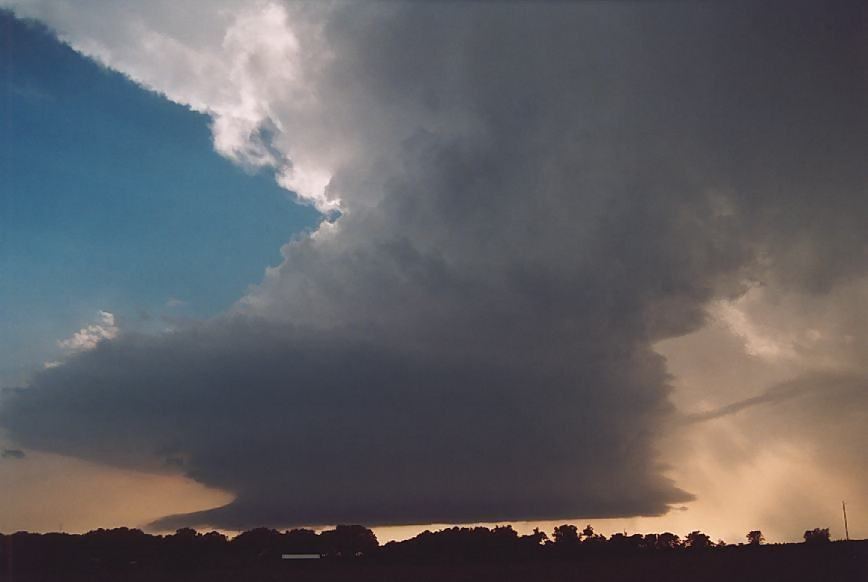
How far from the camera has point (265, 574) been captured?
3772 inches

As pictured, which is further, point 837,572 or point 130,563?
point 130,563

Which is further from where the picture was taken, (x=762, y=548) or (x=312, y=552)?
(x=312, y=552)

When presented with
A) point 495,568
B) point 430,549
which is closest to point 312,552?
point 430,549

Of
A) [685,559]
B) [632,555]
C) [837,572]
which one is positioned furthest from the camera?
[632,555]

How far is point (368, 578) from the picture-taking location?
3681 inches

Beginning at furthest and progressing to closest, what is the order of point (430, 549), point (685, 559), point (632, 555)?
point (430, 549) → point (632, 555) → point (685, 559)

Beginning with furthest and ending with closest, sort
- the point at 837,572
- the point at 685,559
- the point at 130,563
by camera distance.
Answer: the point at 130,563 < the point at 685,559 < the point at 837,572

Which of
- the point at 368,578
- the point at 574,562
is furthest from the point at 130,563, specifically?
the point at 574,562

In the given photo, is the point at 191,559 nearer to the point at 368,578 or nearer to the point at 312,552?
the point at 312,552

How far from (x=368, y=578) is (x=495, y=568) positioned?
2261cm

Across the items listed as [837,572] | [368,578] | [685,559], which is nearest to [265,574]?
[368,578]

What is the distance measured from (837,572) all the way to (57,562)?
10091cm

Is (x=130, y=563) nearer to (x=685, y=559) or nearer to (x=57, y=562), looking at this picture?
(x=57, y=562)

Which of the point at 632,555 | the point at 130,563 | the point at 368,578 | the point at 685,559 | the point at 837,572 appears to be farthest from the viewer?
the point at 632,555
